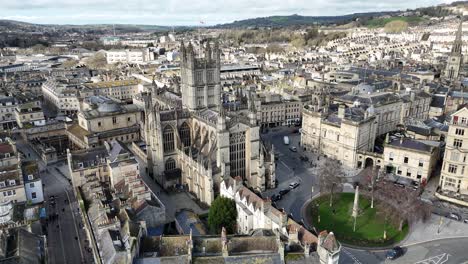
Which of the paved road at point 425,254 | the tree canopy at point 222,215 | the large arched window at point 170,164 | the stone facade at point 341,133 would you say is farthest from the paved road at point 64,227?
the stone facade at point 341,133

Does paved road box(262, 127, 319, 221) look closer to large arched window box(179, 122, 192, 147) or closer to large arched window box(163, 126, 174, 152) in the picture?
large arched window box(179, 122, 192, 147)

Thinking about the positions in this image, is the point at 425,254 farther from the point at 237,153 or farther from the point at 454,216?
the point at 237,153

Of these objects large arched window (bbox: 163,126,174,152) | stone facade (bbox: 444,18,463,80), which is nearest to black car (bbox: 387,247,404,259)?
large arched window (bbox: 163,126,174,152)

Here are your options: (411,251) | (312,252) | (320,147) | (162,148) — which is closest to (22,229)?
(162,148)

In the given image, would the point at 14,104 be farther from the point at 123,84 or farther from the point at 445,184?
the point at 445,184

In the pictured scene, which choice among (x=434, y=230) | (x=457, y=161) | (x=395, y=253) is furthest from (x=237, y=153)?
(x=457, y=161)
